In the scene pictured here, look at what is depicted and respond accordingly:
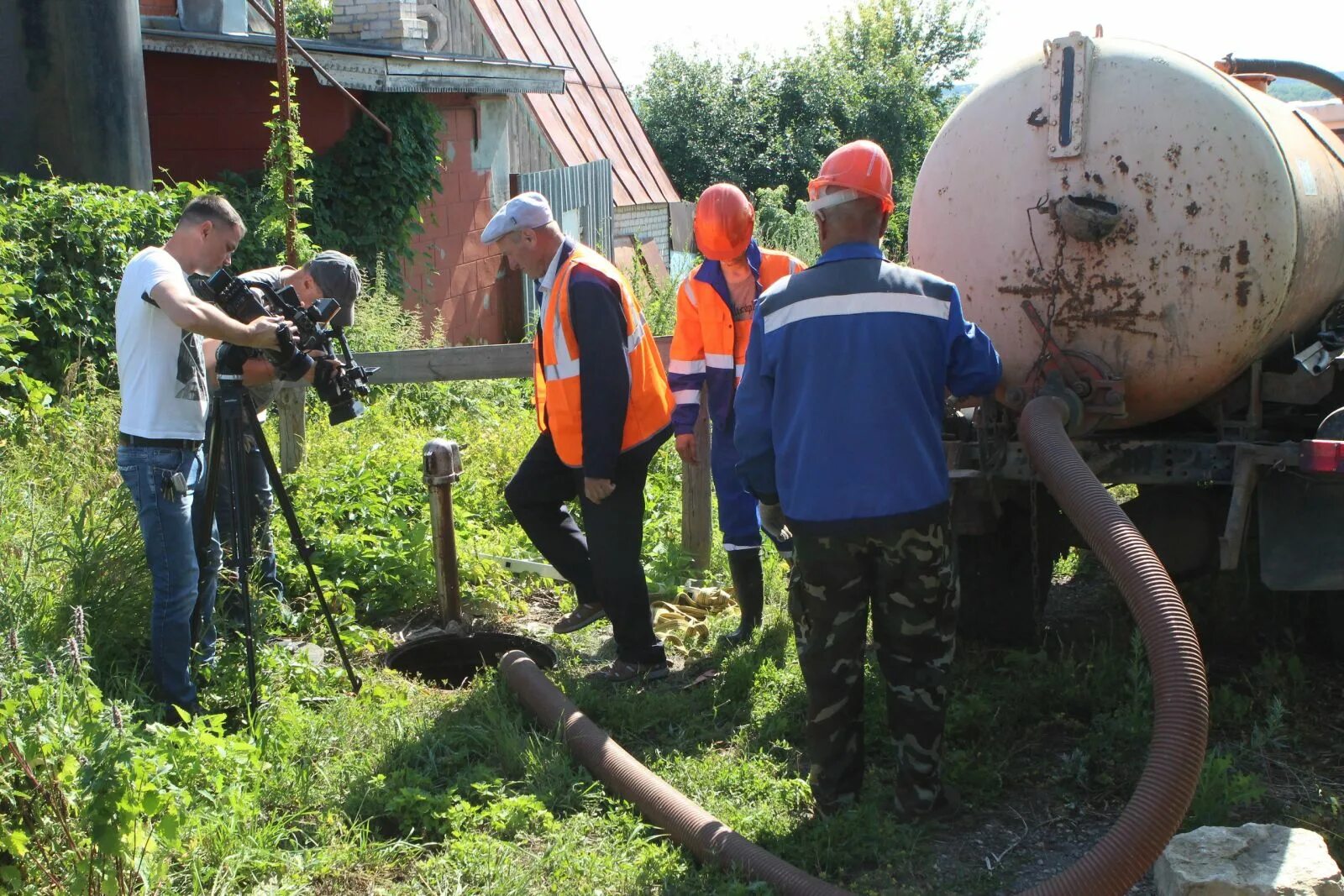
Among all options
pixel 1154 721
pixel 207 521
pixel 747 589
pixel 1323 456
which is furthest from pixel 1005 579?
pixel 207 521

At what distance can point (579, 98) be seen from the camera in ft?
62.4

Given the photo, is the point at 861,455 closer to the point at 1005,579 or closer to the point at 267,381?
the point at 1005,579

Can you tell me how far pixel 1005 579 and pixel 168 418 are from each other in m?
3.21

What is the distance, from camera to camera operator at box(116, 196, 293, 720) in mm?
4289

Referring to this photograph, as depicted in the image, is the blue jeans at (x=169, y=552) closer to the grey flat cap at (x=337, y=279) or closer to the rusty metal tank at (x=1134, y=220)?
the grey flat cap at (x=337, y=279)

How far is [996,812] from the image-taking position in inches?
156

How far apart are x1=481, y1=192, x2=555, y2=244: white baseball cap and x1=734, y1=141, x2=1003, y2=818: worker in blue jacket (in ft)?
4.28

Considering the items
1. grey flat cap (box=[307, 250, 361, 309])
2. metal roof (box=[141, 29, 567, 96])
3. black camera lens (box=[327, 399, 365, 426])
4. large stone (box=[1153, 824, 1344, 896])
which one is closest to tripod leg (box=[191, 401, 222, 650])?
black camera lens (box=[327, 399, 365, 426])

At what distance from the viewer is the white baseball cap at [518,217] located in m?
4.82

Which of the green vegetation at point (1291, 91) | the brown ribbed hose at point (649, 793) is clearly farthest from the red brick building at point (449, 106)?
the brown ribbed hose at point (649, 793)

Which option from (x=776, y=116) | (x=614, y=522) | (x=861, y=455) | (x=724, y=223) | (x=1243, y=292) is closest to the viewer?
(x=861, y=455)

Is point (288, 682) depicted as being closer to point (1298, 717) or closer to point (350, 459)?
point (350, 459)

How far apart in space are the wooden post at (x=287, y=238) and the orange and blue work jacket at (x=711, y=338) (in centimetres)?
231

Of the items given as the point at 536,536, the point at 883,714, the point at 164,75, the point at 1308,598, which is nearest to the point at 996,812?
the point at 883,714
